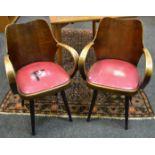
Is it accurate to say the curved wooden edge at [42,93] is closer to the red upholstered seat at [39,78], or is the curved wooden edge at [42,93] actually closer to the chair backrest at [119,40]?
the red upholstered seat at [39,78]

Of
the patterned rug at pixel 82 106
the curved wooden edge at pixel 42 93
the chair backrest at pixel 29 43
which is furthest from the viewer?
the patterned rug at pixel 82 106

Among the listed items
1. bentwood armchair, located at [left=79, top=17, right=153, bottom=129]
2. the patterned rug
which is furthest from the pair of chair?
the patterned rug

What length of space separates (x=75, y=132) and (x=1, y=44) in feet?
6.32

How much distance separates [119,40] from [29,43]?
2.39 ft

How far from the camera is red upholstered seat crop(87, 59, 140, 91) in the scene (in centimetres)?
150

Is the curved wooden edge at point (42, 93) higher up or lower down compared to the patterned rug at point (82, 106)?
higher up

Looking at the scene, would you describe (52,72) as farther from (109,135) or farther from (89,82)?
(109,135)

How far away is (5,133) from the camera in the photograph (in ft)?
5.57

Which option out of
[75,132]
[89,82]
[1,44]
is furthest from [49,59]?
[1,44]

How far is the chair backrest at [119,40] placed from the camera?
1.62m

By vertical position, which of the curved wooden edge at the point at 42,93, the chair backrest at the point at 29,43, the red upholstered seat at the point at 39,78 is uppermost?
the chair backrest at the point at 29,43

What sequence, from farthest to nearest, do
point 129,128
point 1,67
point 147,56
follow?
point 1,67
point 129,128
point 147,56

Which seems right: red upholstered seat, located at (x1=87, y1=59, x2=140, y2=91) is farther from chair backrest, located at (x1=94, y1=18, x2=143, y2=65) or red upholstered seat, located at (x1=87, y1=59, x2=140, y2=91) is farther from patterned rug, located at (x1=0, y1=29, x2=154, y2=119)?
patterned rug, located at (x1=0, y1=29, x2=154, y2=119)

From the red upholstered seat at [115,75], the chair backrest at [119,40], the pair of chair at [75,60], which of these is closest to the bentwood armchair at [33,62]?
the pair of chair at [75,60]
